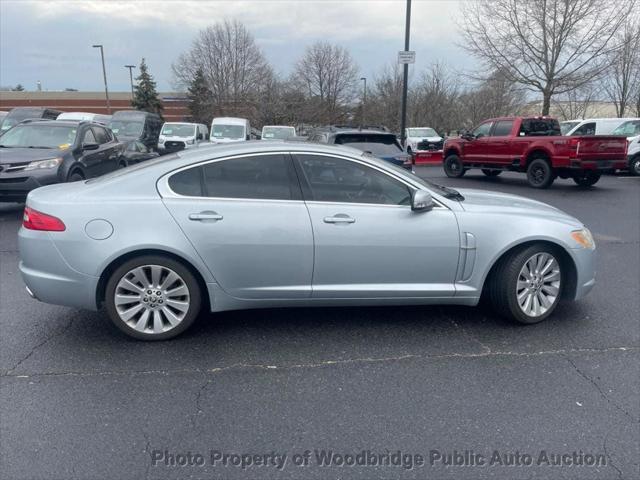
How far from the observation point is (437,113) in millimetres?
36406

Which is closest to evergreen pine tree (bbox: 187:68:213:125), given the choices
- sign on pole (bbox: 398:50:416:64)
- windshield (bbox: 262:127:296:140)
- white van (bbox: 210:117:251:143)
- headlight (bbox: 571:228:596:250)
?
windshield (bbox: 262:127:296:140)

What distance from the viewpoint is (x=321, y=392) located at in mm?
3469

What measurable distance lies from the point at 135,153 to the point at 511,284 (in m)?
12.0

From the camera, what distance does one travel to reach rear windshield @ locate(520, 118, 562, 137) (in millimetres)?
14562

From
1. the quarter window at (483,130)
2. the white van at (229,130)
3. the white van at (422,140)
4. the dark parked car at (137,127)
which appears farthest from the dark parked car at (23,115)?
the quarter window at (483,130)

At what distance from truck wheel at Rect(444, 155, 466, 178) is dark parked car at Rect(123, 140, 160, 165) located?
8.90 meters

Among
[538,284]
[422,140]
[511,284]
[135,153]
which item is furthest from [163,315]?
[422,140]

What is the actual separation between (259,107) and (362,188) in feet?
115

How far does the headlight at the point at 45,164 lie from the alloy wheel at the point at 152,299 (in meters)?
6.42

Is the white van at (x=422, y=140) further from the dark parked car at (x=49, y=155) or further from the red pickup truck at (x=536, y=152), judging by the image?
the dark parked car at (x=49, y=155)

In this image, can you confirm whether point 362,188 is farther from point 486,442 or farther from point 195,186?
point 486,442

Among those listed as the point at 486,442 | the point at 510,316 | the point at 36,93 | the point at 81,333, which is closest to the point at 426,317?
the point at 510,316

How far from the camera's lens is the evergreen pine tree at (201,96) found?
44.8m

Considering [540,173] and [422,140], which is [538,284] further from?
[422,140]
